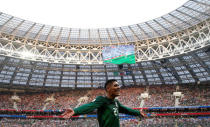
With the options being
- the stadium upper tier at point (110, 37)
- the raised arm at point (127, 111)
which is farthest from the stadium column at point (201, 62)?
the raised arm at point (127, 111)

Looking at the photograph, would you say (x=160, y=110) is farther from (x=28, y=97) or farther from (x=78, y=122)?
(x=28, y=97)

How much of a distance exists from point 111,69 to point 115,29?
1086cm

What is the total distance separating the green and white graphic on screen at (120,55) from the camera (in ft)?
96.0

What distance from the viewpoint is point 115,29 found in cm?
3266

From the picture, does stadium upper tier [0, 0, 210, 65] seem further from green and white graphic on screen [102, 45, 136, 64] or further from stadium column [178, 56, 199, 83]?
stadium column [178, 56, 199, 83]

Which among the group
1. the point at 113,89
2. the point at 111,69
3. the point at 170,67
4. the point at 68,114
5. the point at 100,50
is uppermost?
the point at 113,89

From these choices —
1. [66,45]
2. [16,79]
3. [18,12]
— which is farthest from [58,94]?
[18,12]

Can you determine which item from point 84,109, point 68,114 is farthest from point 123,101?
point 68,114

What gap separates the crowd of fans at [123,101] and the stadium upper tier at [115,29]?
14.2 meters

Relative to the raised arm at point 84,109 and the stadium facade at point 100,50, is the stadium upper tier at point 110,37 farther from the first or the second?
the raised arm at point 84,109

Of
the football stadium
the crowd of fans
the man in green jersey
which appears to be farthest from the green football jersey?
the crowd of fans

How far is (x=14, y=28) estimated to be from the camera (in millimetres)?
30672

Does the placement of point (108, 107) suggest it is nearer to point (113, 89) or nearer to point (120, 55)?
point (113, 89)

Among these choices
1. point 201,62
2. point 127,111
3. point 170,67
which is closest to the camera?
point 127,111
